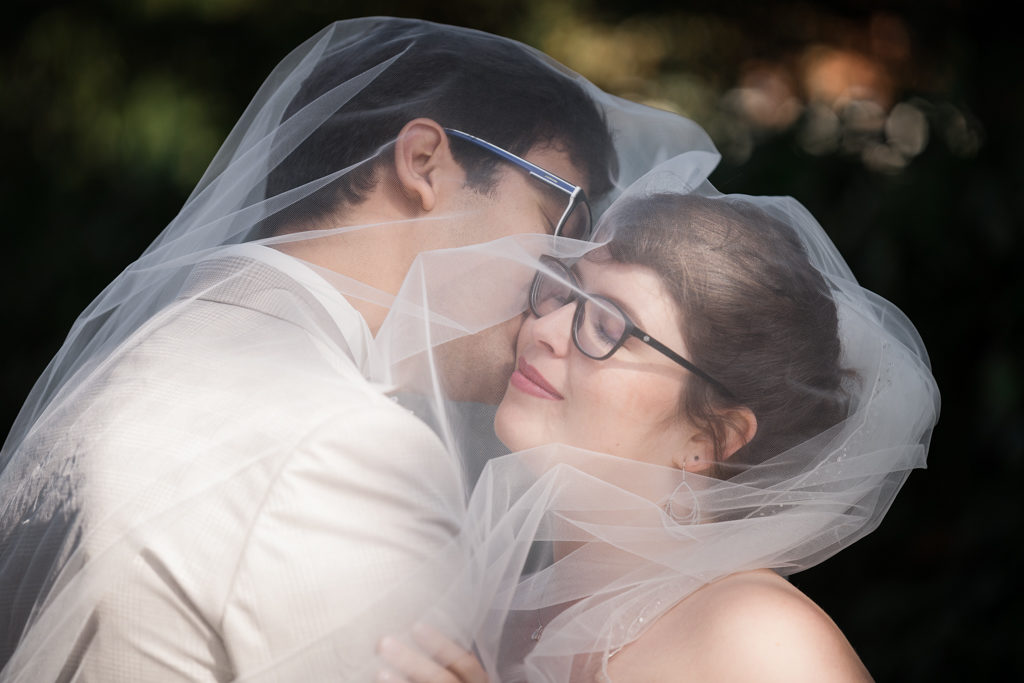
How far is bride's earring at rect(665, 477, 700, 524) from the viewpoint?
1.84m

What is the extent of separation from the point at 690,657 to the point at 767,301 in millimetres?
689

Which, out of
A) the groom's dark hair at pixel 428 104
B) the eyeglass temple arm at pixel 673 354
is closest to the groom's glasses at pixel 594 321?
the eyeglass temple arm at pixel 673 354

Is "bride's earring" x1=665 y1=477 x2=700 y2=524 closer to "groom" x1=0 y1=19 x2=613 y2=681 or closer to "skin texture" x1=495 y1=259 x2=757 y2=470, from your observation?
"skin texture" x1=495 y1=259 x2=757 y2=470

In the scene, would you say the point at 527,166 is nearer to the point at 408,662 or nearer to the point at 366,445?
the point at 366,445

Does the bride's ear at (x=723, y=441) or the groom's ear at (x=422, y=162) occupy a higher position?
the groom's ear at (x=422, y=162)

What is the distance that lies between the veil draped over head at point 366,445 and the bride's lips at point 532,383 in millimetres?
39

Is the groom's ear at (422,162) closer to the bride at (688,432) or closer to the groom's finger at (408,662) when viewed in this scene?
the bride at (688,432)

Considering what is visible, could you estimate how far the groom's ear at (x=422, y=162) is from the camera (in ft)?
5.90

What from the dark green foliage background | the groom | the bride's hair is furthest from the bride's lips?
the dark green foliage background

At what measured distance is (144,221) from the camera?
4.82m

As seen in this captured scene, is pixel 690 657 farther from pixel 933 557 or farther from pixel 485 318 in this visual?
pixel 933 557

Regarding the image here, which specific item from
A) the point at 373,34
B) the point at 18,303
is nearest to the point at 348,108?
the point at 373,34

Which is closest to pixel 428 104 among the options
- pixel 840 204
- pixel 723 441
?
pixel 723 441

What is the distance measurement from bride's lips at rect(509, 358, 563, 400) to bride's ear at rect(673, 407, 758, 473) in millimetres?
286
